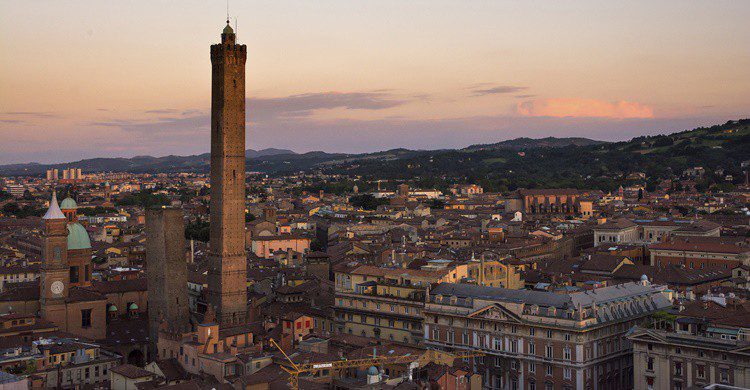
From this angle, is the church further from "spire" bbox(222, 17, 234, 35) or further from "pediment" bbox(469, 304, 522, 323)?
"pediment" bbox(469, 304, 522, 323)

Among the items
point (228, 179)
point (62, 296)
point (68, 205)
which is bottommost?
point (62, 296)

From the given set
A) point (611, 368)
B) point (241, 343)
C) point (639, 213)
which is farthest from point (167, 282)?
point (639, 213)

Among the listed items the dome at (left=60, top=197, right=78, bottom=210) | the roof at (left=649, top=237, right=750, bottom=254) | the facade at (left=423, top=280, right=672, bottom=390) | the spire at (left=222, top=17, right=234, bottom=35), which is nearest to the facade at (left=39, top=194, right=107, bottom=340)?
the dome at (left=60, top=197, right=78, bottom=210)

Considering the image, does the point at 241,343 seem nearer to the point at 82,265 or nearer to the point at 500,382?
the point at 500,382

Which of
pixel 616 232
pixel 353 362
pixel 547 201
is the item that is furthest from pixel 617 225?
pixel 353 362

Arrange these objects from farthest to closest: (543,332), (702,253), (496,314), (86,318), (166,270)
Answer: (702,253)
(166,270)
(86,318)
(496,314)
(543,332)

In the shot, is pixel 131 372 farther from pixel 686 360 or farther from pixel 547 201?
pixel 547 201
